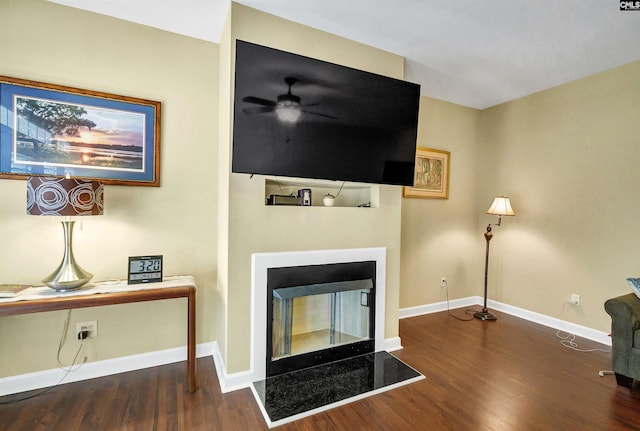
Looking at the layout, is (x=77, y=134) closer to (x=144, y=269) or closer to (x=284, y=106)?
(x=144, y=269)

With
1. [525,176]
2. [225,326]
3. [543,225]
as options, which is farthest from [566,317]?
[225,326]

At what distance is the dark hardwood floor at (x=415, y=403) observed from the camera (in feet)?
5.49

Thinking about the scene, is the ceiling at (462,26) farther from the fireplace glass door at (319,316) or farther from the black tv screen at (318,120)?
the fireplace glass door at (319,316)

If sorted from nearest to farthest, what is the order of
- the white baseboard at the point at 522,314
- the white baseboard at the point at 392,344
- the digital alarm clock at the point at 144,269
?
1. the digital alarm clock at the point at 144,269
2. the white baseboard at the point at 392,344
3. the white baseboard at the point at 522,314

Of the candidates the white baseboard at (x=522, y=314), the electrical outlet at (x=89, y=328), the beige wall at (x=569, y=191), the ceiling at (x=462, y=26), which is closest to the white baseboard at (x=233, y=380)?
the electrical outlet at (x=89, y=328)

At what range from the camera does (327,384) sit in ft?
6.66

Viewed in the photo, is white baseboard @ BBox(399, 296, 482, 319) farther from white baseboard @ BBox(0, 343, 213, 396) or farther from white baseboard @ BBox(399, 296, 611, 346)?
white baseboard @ BBox(0, 343, 213, 396)

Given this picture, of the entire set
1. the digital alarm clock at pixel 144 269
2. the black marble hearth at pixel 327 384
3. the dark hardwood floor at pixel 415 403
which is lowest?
the dark hardwood floor at pixel 415 403

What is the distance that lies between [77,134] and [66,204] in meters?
0.65

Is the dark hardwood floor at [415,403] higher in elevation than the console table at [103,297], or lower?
lower

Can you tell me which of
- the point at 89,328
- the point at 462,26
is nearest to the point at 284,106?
the point at 462,26

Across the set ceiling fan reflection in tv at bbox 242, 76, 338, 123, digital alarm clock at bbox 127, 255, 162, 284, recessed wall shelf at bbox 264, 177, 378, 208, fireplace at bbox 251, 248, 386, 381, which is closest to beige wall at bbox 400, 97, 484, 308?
recessed wall shelf at bbox 264, 177, 378, 208

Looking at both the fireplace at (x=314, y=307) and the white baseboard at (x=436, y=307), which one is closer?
the fireplace at (x=314, y=307)

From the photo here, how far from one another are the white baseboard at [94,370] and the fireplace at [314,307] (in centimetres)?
72
